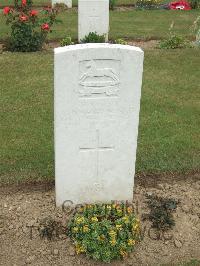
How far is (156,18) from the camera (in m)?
13.6

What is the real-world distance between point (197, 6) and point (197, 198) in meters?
11.8

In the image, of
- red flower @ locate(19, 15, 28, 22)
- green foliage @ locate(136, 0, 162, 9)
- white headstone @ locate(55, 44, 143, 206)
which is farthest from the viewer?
green foliage @ locate(136, 0, 162, 9)

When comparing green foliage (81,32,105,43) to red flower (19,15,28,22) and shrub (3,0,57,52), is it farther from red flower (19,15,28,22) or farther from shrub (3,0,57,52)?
red flower (19,15,28,22)

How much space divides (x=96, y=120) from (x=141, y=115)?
9.19ft

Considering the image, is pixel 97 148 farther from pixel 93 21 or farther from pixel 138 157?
pixel 93 21

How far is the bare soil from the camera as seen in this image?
4.20 meters

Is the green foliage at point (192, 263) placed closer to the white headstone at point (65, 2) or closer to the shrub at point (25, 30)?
the shrub at point (25, 30)

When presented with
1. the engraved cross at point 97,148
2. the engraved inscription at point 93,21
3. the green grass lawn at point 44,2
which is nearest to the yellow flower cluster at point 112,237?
the engraved cross at point 97,148

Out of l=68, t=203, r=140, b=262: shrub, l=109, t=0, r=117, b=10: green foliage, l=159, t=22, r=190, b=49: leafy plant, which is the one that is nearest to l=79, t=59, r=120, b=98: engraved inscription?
l=68, t=203, r=140, b=262: shrub

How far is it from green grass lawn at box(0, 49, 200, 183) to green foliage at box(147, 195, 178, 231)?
661mm

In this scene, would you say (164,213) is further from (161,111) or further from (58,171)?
(161,111)

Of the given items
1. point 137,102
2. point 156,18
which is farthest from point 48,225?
point 156,18

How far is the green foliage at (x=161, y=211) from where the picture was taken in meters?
Result: 4.53

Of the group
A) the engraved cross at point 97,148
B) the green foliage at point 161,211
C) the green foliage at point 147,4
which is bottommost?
the green foliage at point 161,211
